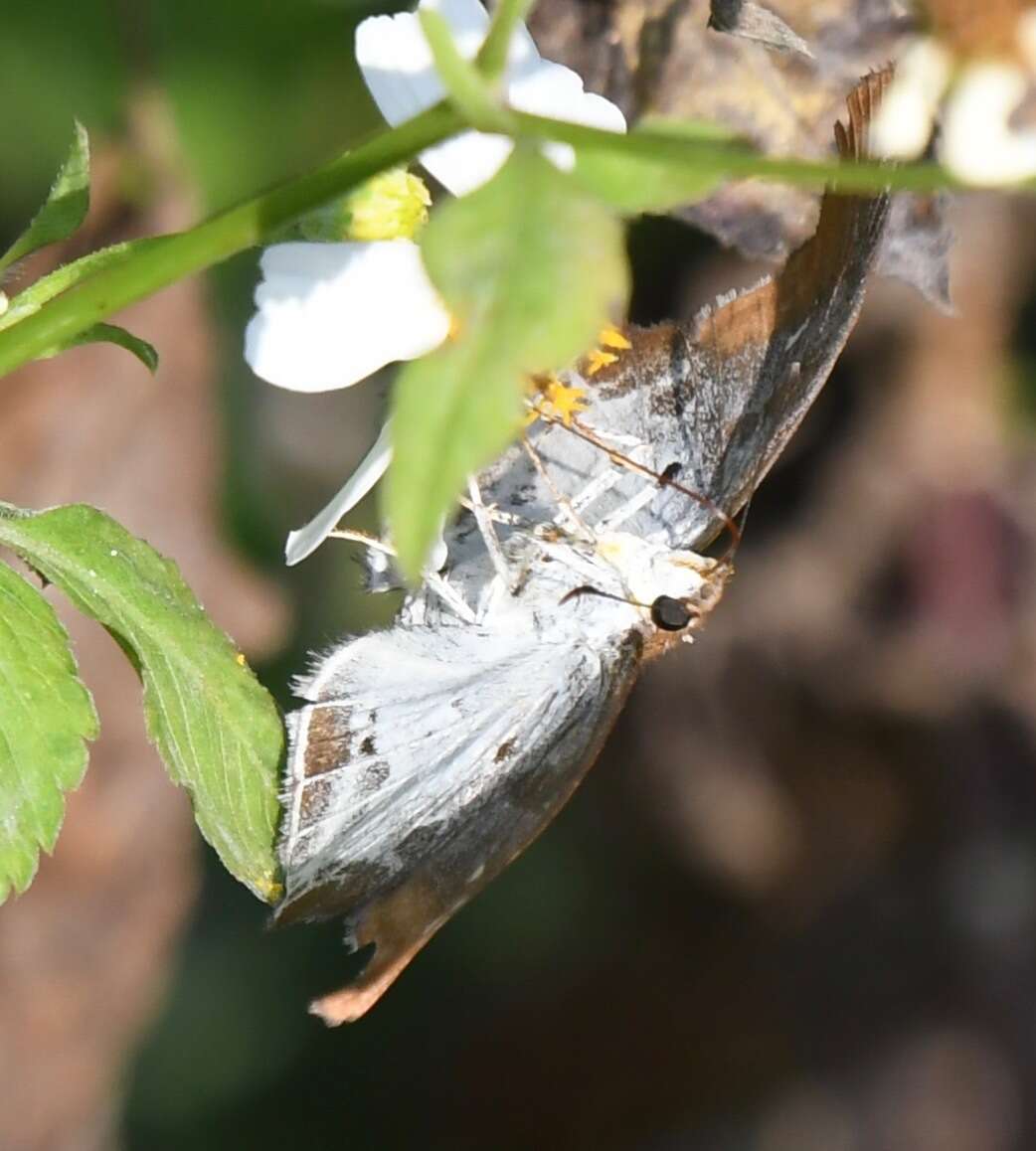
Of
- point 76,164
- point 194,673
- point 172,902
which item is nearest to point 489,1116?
point 172,902

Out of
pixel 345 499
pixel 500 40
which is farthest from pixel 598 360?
pixel 500 40

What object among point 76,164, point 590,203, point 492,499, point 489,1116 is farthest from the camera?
point 489,1116

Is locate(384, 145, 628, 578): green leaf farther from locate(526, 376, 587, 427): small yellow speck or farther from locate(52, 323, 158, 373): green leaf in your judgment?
locate(526, 376, 587, 427): small yellow speck

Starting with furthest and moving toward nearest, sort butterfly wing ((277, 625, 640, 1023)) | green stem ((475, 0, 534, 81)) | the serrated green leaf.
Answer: butterfly wing ((277, 625, 640, 1023)) → the serrated green leaf → green stem ((475, 0, 534, 81))

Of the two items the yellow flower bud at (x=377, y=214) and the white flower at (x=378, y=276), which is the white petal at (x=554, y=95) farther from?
the yellow flower bud at (x=377, y=214)

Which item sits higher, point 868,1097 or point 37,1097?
point 37,1097

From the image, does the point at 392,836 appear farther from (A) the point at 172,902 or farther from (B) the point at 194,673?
(A) the point at 172,902

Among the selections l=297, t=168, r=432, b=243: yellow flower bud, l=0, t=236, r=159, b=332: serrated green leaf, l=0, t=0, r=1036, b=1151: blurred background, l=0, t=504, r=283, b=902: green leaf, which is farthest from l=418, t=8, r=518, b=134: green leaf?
l=0, t=0, r=1036, b=1151: blurred background
